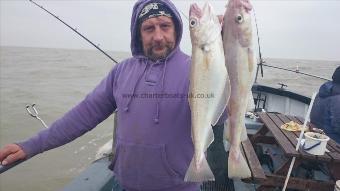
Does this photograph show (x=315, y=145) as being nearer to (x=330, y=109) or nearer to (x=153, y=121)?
(x=330, y=109)

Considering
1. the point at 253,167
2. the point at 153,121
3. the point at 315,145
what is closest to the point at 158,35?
the point at 153,121

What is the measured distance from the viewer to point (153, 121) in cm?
244

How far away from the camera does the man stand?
498cm

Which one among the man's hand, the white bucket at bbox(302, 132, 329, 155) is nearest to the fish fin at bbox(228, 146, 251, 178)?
the man's hand

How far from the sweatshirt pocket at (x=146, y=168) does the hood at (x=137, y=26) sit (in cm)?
81

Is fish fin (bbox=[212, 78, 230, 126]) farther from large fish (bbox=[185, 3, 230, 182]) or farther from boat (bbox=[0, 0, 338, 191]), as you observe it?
boat (bbox=[0, 0, 338, 191])

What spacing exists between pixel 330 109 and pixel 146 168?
12.0ft

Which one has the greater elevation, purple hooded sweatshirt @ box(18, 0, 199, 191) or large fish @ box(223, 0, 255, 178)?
large fish @ box(223, 0, 255, 178)

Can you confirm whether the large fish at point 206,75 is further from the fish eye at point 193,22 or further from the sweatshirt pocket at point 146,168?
the sweatshirt pocket at point 146,168

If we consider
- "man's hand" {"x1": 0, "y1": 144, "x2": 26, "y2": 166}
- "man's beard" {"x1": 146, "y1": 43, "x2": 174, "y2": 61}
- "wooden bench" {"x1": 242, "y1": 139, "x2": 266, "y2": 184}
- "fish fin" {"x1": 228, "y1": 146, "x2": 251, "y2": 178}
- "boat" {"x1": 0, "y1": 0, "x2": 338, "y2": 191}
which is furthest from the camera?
"boat" {"x1": 0, "y1": 0, "x2": 338, "y2": 191}


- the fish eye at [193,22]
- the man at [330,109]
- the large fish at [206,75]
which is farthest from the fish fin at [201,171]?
the man at [330,109]

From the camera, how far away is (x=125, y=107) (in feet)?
8.43

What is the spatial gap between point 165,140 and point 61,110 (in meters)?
17.1

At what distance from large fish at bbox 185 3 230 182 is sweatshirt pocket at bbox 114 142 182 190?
70 centimetres
